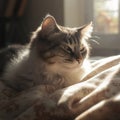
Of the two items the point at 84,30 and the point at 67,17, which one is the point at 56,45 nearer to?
the point at 84,30

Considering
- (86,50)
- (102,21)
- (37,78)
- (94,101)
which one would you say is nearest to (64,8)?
(102,21)

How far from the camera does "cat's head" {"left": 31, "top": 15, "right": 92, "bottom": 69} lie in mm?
1238

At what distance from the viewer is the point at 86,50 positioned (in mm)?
1361

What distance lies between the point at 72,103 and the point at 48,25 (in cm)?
43

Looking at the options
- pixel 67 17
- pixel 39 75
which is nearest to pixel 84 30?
pixel 39 75

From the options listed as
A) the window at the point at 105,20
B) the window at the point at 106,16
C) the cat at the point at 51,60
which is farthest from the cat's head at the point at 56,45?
the window at the point at 106,16

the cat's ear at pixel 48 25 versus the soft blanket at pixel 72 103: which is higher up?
the cat's ear at pixel 48 25

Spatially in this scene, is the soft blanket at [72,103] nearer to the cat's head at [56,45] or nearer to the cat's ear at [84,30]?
the cat's head at [56,45]

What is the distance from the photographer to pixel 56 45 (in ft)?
4.13

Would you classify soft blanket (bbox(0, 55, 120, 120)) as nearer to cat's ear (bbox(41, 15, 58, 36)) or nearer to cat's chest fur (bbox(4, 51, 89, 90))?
cat's chest fur (bbox(4, 51, 89, 90))

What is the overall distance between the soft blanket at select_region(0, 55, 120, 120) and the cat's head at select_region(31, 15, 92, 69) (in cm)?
16

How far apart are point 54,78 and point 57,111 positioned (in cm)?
37

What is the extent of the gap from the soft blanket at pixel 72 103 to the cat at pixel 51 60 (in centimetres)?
11

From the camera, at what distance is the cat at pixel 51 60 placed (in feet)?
4.07
